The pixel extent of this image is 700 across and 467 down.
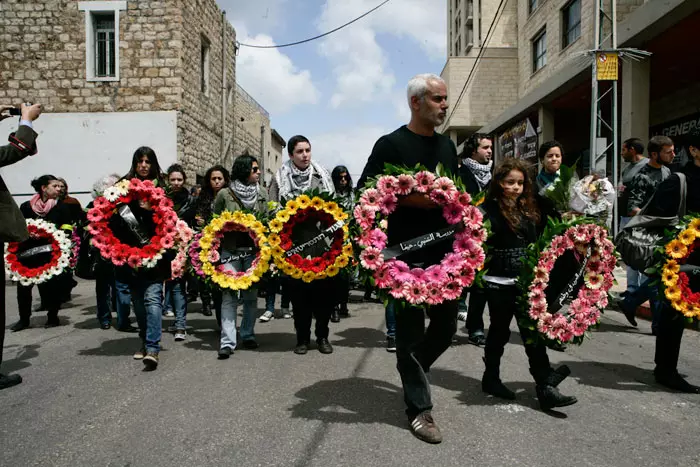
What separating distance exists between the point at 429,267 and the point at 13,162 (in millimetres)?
3612

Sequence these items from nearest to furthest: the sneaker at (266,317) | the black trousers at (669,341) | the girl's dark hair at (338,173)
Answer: the black trousers at (669,341) → the sneaker at (266,317) → the girl's dark hair at (338,173)

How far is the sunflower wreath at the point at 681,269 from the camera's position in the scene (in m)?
4.57

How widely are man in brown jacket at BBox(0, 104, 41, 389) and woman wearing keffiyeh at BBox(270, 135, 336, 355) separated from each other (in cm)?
243

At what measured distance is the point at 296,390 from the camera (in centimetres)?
462

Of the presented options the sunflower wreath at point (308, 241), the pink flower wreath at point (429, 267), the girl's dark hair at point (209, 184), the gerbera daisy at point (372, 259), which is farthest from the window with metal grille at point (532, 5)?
the gerbera daisy at point (372, 259)

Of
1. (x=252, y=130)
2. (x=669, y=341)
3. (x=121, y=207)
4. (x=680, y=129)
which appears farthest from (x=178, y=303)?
(x=252, y=130)

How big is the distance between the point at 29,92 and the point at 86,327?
45.5ft

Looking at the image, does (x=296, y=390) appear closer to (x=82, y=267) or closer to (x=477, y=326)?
(x=477, y=326)

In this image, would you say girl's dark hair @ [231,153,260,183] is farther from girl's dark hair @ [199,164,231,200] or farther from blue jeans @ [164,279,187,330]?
blue jeans @ [164,279,187,330]

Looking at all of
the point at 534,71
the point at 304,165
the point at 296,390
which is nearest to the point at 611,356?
the point at 296,390

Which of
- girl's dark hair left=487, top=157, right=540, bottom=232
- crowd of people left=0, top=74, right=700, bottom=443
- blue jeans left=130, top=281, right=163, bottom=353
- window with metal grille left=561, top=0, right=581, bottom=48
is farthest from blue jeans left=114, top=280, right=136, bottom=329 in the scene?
window with metal grille left=561, top=0, right=581, bottom=48

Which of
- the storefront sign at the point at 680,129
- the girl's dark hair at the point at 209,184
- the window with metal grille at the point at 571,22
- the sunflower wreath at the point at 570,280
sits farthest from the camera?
the window with metal grille at the point at 571,22

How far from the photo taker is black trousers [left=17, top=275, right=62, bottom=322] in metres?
7.70

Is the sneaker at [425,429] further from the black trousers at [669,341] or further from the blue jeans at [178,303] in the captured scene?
the blue jeans at [178,303]
